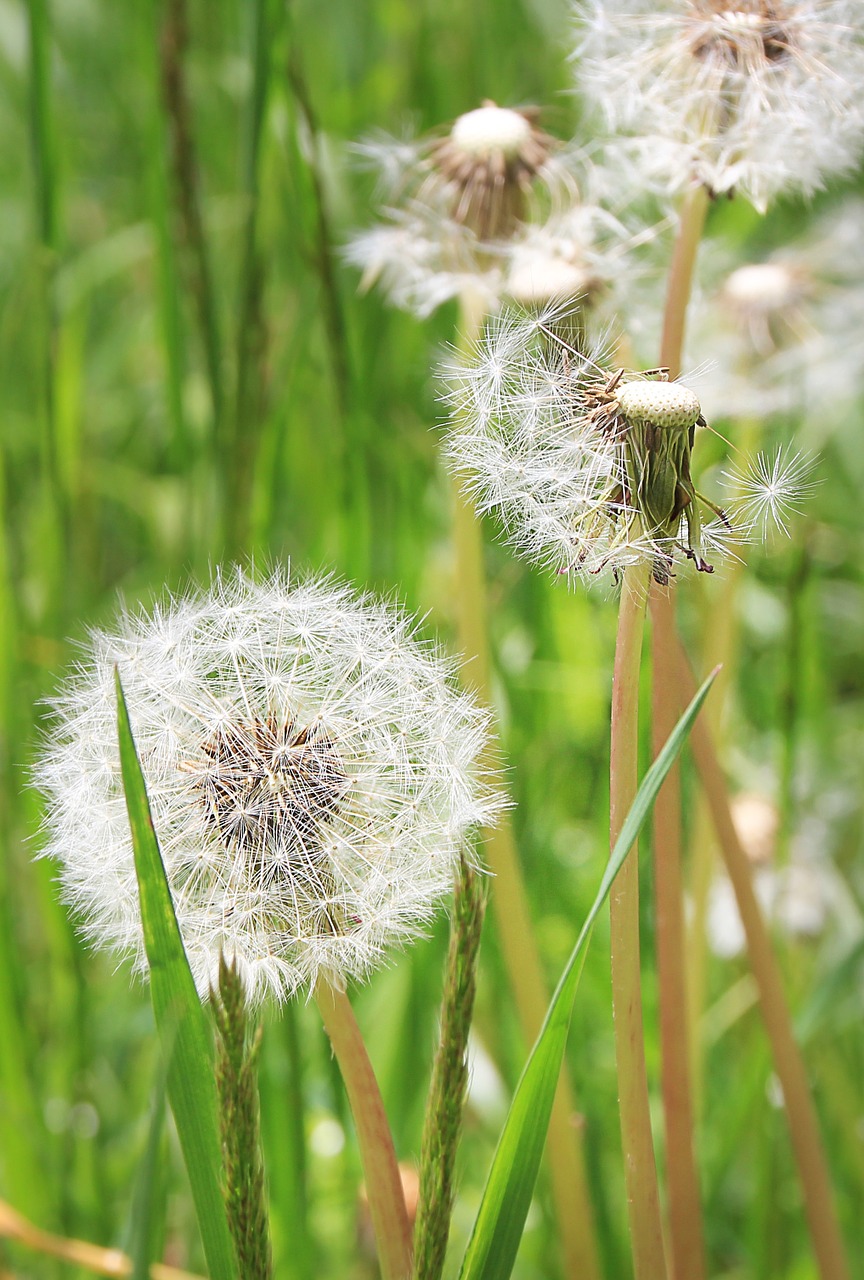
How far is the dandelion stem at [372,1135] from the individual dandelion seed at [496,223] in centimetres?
53

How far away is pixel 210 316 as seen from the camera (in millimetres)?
1097

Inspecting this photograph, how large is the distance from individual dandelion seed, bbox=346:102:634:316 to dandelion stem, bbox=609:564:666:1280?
41cm

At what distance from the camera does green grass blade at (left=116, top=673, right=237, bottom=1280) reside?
0.53 meters

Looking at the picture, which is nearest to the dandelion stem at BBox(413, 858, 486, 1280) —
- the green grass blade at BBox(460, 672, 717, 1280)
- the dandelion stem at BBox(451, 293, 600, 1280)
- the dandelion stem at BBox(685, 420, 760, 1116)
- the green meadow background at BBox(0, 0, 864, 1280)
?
the green grass blade at BBox(460, 672, 717, 1280)

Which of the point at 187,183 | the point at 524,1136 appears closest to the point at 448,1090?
the point at 524,1136

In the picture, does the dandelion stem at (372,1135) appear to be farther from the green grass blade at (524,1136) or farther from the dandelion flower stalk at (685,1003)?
the dandelion flower stalk at (685,1003)

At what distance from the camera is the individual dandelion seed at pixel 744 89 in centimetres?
87

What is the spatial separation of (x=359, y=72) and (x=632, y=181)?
32.6 inches

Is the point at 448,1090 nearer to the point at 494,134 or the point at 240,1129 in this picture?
the point at 240,1129

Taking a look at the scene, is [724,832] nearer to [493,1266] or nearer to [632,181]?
[493,1266]

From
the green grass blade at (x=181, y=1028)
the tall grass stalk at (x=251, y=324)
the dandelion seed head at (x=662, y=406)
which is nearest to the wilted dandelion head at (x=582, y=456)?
the dandelion seed head at (x=662, y=406)

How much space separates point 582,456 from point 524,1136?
0.31 meters

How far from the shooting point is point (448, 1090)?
0.55 m

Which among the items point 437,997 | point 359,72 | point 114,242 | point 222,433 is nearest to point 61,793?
point 222,433
